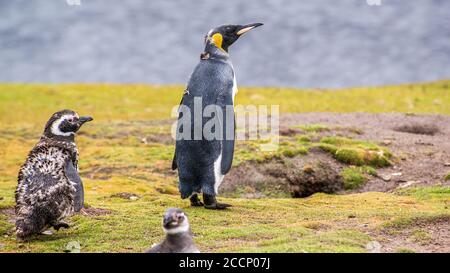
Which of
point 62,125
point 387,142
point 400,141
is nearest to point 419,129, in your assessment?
point 400,141

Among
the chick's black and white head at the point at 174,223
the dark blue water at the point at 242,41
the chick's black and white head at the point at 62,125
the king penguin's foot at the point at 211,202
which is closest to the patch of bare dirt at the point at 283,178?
the king penguin's foot at the point at 211,202

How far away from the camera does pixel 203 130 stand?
1036cm

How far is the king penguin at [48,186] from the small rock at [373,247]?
3594 mm

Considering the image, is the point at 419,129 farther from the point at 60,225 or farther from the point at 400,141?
the point at 60,225

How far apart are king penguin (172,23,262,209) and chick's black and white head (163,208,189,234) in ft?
10.9

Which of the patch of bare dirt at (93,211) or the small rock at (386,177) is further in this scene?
the small rock at (386,177)

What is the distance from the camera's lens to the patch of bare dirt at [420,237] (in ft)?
27.1

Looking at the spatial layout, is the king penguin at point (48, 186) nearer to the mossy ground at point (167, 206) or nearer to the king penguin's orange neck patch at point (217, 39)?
the mossy ground at point (167, 206)

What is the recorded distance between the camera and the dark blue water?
214ft

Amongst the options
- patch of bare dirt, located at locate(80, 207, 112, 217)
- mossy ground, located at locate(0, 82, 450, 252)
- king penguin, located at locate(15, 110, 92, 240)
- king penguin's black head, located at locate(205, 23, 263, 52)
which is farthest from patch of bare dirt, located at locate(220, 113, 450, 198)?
king penguin, located at locate(15, 110, 92, 240)

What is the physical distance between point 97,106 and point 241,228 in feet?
71.0

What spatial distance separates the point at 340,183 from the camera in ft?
45.9

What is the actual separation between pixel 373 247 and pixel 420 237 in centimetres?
Answer: 91
